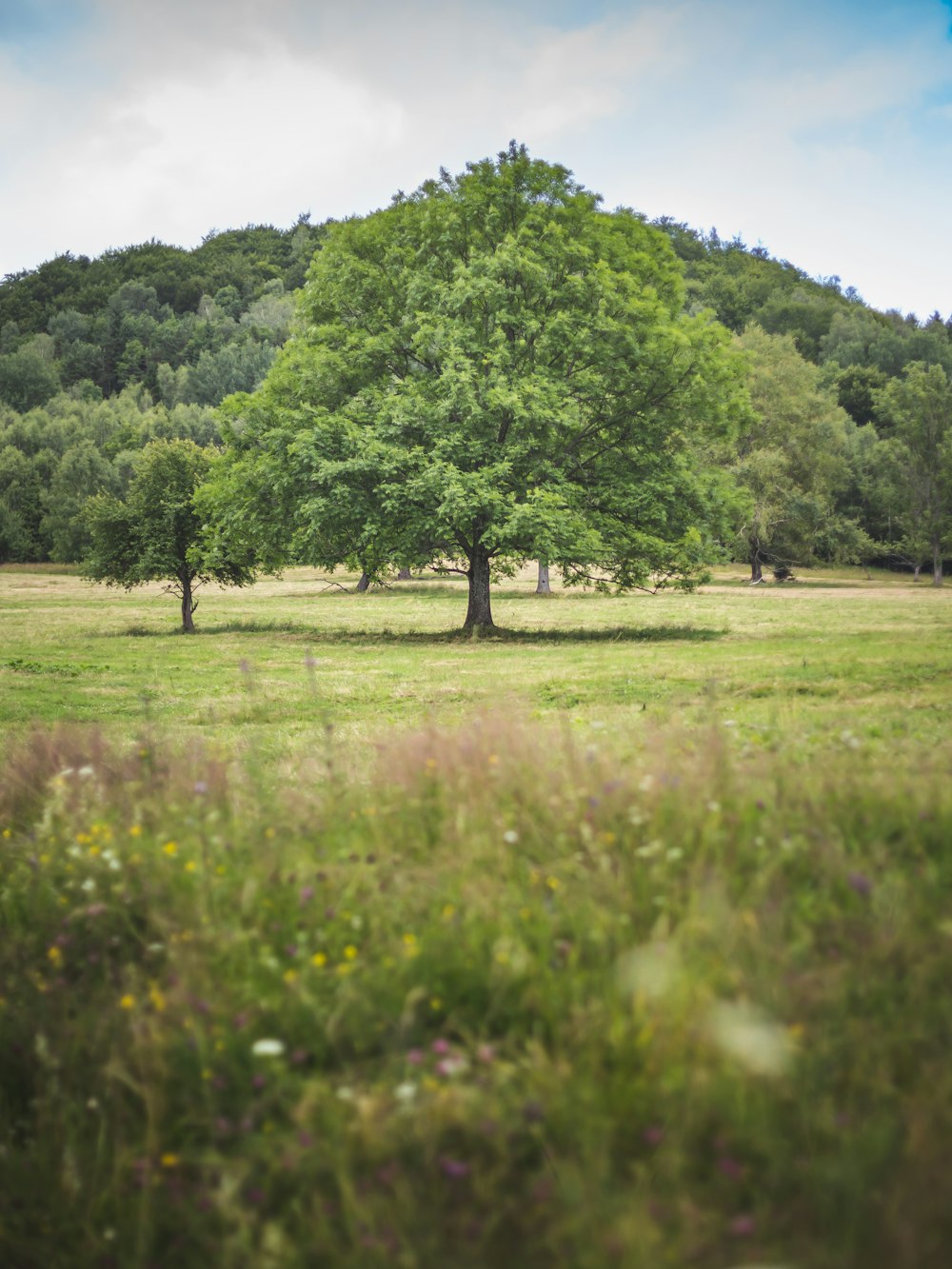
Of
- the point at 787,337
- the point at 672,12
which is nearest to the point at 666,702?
the point at 672,12

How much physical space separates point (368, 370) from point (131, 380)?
141258mm

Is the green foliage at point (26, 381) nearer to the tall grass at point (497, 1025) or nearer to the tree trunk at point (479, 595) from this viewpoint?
the tree trunk at point (479, 595)

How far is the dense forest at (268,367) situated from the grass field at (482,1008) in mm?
22888

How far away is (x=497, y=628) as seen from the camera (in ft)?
92.7

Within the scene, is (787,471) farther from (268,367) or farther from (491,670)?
(491,670)

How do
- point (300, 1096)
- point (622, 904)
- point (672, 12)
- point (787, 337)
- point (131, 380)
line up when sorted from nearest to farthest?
1. point (300, 1096)
2. point (622, 904)
3. point (672, 12)
4. point (787, 337)
5. point (131, 380)

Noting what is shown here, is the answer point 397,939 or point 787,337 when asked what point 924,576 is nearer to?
point 787,337

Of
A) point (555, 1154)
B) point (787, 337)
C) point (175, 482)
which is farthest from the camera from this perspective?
point (787, 337)

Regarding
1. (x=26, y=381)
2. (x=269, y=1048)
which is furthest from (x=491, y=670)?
(x=26, y=381)

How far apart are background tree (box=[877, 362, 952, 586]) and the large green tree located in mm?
40884

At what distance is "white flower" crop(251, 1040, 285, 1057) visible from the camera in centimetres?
359

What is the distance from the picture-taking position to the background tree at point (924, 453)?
2419 inches

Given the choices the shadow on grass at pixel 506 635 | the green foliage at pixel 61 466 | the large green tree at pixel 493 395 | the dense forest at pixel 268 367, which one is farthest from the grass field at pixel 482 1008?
the green foliage at pixel 61 466

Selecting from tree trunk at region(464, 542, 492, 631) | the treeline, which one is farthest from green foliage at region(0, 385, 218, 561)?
tree trunk at region(464, 542, 492, 631)
